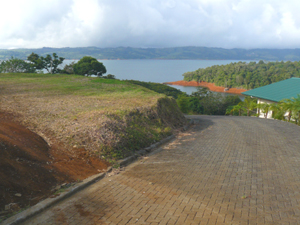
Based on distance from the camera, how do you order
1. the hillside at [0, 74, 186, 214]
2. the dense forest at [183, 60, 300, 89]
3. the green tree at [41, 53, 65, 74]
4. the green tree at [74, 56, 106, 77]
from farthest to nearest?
the dense forest at [183, 60, 300, 89], the green tree at [41, 53, 65, 74], the green tree at [74, 56, 106, 77], the hillside at [0, 74, 186, 214]

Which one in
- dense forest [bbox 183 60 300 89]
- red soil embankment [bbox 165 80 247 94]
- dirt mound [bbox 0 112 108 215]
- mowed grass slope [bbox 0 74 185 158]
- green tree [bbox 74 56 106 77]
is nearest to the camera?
dirt mound [bbox 0 112 108 215]

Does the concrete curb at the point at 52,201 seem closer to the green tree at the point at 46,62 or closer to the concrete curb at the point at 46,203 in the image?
the concrete curb at the point at 46,203

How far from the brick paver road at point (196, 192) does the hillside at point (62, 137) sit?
2.40 ft

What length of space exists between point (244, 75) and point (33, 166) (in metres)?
104

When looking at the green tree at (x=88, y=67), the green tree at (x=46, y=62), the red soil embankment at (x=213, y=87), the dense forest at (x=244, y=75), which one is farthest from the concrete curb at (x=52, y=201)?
the dense forest at (x=244, y=75)

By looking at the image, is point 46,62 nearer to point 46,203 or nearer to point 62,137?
point 62,137

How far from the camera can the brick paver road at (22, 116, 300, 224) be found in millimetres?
4652

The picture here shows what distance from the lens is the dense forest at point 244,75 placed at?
89.7 metres

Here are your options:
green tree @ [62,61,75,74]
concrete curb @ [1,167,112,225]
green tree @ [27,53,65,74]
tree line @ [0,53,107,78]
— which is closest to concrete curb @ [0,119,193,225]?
concrete curb @ [1,167,112,225]

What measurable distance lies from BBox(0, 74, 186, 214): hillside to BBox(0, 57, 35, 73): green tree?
111ft

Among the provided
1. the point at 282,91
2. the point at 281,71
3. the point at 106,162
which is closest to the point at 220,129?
the point at 106,162

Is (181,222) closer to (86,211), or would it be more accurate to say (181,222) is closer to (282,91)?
(86,211)

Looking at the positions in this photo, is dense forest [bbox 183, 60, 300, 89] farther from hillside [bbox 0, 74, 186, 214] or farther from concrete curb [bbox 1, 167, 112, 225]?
concrete curb [bbox 1, 167, 112, 225]

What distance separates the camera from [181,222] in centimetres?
448
